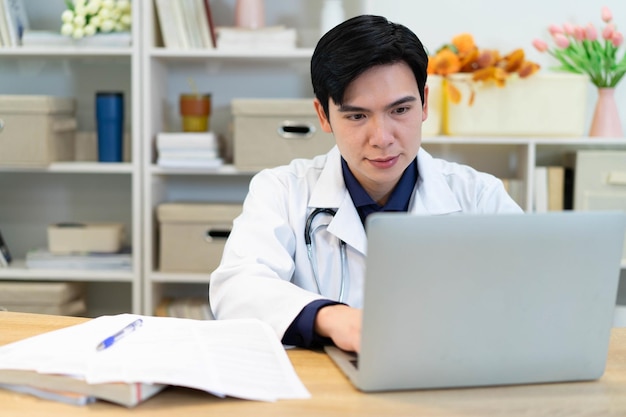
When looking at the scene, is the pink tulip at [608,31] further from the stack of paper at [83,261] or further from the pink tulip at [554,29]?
the stack of paper at [83,261]

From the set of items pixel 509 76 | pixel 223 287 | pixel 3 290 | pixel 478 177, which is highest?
pixel 509 76

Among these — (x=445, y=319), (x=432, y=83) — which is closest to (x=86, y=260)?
(x=432, y=83)

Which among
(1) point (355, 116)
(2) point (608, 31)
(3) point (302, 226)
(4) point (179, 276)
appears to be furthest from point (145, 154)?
(2) point (608, 31)

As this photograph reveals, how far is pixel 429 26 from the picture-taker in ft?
10.5

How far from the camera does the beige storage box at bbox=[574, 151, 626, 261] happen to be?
9.57ft

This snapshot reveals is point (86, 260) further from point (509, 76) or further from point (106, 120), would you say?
point (509, 76)

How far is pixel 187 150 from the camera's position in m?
2.95

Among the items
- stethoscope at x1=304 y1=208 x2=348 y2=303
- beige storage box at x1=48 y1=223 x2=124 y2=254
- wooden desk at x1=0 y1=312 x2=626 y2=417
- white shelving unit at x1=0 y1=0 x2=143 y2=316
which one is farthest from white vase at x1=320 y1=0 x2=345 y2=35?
wooden desk at x1=0 y1=312 x2=626 y2=417

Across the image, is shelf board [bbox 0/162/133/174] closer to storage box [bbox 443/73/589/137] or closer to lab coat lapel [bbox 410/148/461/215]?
storage box [bbox 443/73/589/137]

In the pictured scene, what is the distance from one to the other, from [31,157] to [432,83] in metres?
1.40

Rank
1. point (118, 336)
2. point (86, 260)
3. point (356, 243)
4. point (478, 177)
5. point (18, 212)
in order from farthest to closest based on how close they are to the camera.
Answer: point (18, 212), point (86, 260), point (478, 177), point (356, 243), point (118, 336)

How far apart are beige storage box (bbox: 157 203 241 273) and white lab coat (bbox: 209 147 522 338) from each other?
116 cm

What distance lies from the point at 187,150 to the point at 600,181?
1422mm

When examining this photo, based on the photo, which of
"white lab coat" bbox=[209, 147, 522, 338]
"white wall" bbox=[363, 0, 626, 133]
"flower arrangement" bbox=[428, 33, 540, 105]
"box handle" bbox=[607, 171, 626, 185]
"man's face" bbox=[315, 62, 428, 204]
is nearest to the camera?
"white lab coat" bbox=[209, 147, 522, 338]
